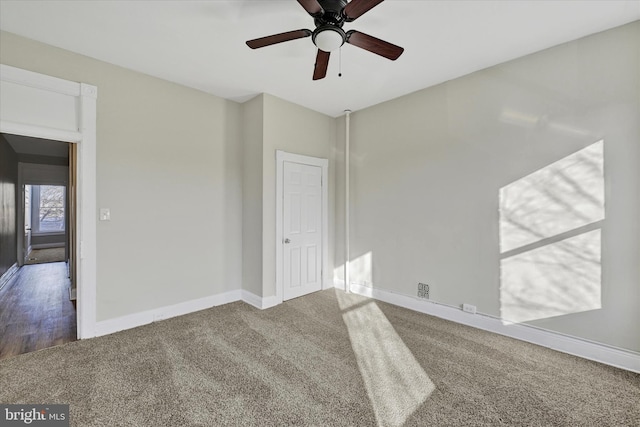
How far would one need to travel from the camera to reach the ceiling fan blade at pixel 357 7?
1.62 metres

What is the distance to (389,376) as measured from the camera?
7.30ft

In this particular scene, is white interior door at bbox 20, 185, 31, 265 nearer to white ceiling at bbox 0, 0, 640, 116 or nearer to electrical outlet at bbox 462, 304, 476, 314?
white ceiling at bbox 0, 0, 640, 116

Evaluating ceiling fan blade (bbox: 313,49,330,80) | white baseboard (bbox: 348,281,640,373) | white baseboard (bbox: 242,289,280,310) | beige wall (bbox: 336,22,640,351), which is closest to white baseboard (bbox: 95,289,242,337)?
white baseboard (bbox: 242,289,280,310)

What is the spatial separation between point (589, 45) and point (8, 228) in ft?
29.6

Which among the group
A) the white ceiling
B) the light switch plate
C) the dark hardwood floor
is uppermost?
the white ceiling

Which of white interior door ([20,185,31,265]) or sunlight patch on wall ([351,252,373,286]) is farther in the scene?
white interior door ([20,185,31,265])

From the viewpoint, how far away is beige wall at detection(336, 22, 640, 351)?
233cm

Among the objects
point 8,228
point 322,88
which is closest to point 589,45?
point 322,88

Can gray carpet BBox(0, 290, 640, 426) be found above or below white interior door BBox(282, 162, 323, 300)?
below

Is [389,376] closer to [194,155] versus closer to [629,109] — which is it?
[629,109]

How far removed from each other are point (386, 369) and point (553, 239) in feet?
6.55

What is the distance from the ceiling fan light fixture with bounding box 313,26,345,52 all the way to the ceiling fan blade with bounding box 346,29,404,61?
0.26 feet

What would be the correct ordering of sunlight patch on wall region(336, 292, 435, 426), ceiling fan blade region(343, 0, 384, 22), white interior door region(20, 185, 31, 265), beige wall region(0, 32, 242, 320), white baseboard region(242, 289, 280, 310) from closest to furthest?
ceiling fan blade region(343, 0, 384, 22) < sunlight patch on wall region(336, 292, 435, 426) < beige wall region(0, 32, 242, 320) < white baseboard region(242, 289, 280, 310) < white interior door region(20, 185, 31, 265)

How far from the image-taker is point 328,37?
1.89m
